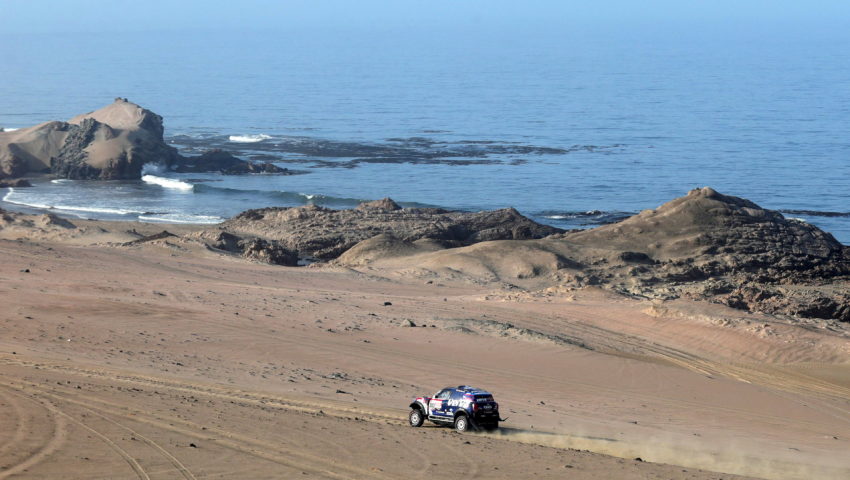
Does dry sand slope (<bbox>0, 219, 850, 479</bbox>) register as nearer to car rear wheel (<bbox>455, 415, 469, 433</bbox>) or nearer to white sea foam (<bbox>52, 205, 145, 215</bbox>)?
car rear wheel (<bbox>455, 415, 469, 433</bbox>)

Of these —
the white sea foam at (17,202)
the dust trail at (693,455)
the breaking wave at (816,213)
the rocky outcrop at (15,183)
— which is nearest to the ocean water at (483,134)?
the white sea foam at (17,202)

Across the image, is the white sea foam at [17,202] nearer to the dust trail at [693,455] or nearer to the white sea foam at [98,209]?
the white sea foam at [98,209]

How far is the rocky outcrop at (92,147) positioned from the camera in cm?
6812

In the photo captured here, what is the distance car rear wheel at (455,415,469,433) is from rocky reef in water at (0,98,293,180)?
55.9 m

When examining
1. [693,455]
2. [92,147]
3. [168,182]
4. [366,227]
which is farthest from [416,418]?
[92,147]

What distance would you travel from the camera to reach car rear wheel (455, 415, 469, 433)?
15984 millimetres

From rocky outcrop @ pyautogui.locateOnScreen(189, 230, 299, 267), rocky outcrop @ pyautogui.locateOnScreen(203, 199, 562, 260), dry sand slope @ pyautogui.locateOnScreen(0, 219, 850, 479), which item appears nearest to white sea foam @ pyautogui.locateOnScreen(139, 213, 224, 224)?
rocky outcrop @ pyautogui.locateOnScreen(203, 199, 562, 260)

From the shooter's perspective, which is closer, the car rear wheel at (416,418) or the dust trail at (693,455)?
the dust trail at (693,455)

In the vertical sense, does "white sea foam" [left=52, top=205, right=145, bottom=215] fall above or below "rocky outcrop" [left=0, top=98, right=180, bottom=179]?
below

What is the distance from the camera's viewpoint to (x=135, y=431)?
14000 mm

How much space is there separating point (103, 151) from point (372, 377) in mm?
52539

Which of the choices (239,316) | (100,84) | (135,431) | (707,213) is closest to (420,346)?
(239,316)

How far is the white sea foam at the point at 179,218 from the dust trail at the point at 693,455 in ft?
132

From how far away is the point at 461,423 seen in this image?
16.1 m
